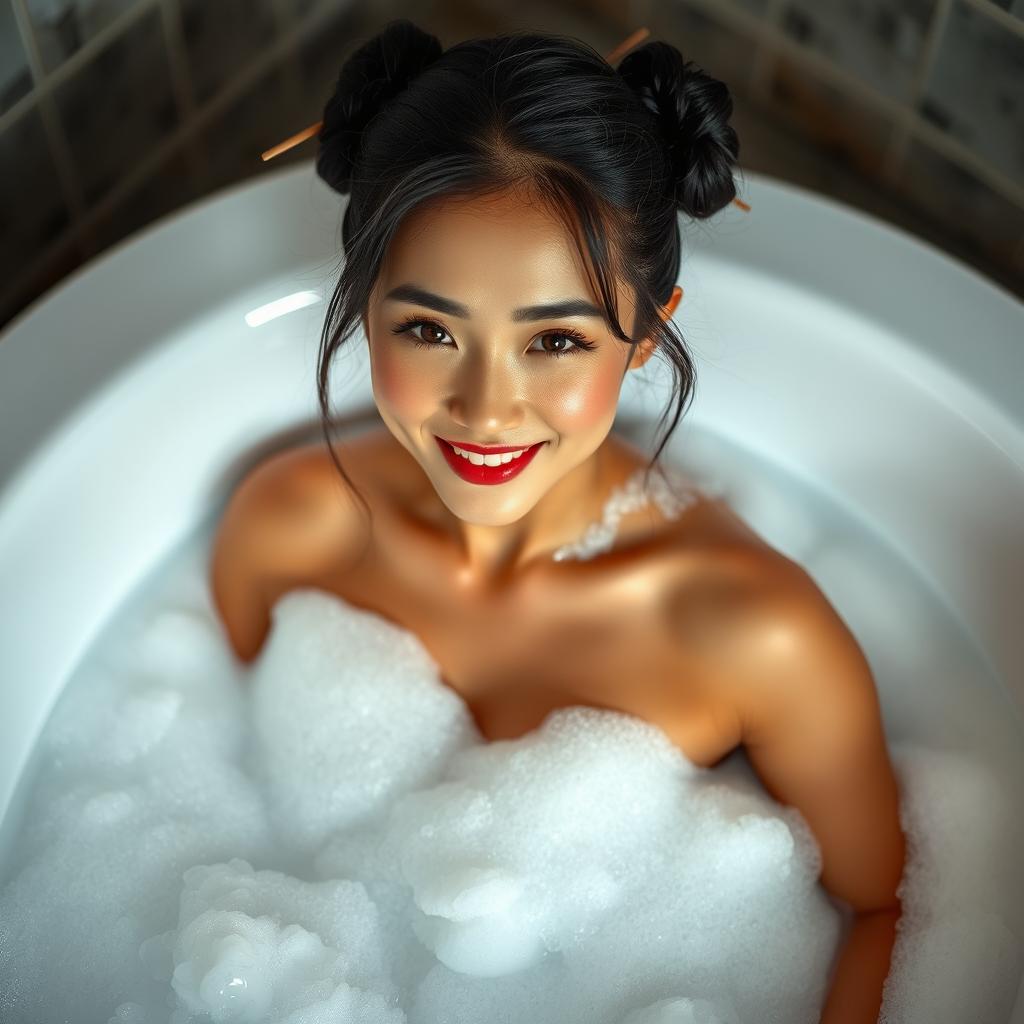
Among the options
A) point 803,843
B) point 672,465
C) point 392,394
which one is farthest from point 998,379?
point 392,394

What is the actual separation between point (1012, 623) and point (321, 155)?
864 millimetres

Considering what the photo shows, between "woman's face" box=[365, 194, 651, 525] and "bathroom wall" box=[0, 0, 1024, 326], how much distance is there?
741mm

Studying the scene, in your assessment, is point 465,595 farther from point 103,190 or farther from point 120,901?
point 103,190

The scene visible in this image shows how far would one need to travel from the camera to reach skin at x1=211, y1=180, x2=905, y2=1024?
1.05 metres

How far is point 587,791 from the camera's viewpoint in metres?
1.34

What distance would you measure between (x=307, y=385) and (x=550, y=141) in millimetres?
627

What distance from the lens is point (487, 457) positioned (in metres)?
1.13

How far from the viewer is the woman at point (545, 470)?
102cm

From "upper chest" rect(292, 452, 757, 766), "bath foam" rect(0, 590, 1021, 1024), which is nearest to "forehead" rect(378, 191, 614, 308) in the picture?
"upper chest" rect(292, 452, 757, 766)

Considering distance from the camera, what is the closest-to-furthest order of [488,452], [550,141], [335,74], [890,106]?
[550,141]
[488,452]
[890,106]
[335,74]

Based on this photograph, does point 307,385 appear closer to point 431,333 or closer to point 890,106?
point 431,333

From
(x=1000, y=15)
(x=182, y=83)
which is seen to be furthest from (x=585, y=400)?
(x=182, y=83)

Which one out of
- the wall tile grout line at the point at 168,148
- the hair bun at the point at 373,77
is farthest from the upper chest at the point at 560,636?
the wall tile grout line at the point at 168,148

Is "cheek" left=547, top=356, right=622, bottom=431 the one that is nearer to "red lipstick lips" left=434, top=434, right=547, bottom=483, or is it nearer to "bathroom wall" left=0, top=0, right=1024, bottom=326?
"red lipstick lips" left=434, top=434, right=547, bottom=483
